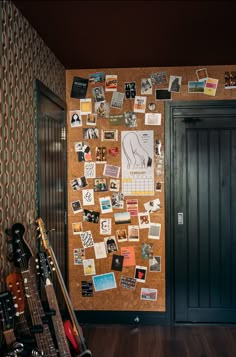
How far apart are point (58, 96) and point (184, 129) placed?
1.25m

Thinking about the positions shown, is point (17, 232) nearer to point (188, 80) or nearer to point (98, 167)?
point (98, 167)

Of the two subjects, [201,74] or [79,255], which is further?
[79,255]

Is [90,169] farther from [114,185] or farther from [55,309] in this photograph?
[55,309]

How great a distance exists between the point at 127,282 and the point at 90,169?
1.16 metres

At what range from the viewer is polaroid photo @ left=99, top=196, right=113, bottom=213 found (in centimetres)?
418

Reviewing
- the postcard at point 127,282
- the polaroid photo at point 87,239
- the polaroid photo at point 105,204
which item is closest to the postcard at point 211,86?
the polaroid photo at point 105,204

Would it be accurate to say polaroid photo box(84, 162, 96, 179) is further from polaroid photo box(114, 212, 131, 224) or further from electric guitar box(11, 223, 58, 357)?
electric guitar box(11, 223, 58, 357)

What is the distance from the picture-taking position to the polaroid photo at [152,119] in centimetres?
414

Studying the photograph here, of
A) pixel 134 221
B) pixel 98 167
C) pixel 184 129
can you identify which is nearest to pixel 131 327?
pixel 134 221

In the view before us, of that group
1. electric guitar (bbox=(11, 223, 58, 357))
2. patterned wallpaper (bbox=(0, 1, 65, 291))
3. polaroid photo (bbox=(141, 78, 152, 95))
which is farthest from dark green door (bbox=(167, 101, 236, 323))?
electric guitar (bbox=(11, 223, 58, 357))

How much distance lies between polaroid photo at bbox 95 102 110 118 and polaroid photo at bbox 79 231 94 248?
1.16m

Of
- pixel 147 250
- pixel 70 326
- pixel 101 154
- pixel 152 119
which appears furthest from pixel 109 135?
pixel 70 326

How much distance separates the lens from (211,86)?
13.5 feet

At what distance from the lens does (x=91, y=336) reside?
3789mm
